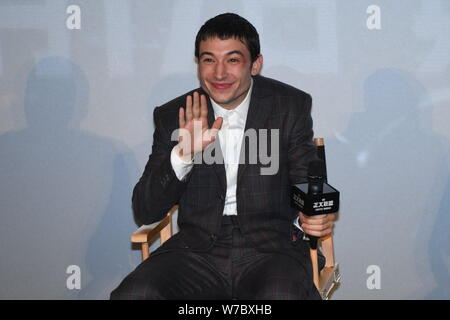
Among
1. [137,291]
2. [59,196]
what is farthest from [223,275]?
[59,196]

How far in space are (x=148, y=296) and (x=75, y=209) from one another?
55.7 inches

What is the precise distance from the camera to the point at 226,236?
258 centimetres

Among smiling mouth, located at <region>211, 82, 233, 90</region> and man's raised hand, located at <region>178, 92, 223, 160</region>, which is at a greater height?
smiling mouth, located at <region>211, 82, 233, 90</region>

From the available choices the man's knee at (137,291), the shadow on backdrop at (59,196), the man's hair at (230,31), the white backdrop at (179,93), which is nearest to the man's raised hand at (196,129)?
the man's hair at (230,31)

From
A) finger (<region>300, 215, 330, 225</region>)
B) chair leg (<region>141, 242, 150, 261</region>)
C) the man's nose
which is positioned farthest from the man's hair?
chair leg (<region>141, 242, 150, 261</region>)

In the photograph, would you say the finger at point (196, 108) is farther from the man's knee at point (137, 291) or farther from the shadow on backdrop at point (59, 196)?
the shadow on backdrop at point (59, 196)

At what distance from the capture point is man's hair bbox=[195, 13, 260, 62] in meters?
2.50

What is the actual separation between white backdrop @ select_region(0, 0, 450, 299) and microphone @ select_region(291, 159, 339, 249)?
106cm

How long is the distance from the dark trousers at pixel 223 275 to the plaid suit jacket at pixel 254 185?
0.19ft

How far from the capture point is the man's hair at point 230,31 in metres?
2.50

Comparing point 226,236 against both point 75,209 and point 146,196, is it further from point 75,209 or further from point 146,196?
point 75,209

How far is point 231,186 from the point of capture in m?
2.62
